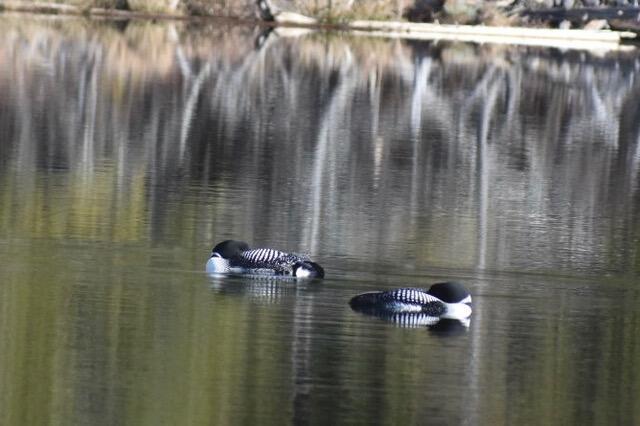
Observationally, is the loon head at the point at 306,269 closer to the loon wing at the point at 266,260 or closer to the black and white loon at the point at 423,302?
the loon wing at the point at 266,260

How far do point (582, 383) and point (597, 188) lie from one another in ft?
42.9

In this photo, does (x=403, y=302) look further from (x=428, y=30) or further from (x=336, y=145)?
(x=428, y=30)

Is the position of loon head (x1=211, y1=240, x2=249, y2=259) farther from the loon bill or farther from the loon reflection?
the loon bill

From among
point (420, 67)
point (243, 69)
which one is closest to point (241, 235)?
point (243, 69)

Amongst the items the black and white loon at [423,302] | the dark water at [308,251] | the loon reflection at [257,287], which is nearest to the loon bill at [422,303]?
the black and white loon at [423,302]

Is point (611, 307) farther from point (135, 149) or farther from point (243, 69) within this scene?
point (243, 69)

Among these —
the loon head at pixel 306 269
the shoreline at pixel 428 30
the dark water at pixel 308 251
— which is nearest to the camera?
the dark water at pixel 308 251

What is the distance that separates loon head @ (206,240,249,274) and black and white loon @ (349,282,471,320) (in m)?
1.77

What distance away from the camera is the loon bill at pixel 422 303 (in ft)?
51.7

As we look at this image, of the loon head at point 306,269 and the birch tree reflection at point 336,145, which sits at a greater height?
the loon head at point 306,269

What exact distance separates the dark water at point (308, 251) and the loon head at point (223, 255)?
0.19 m

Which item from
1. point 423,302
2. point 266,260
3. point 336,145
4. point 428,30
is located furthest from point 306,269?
point 428,30

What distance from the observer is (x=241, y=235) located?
2000 cm

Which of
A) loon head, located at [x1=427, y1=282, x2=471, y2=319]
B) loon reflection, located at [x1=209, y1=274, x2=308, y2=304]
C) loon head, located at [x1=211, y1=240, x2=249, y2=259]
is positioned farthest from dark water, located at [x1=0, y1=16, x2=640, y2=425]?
loon head, located at [x1=211, y1=240, x2=249, y2=259]
